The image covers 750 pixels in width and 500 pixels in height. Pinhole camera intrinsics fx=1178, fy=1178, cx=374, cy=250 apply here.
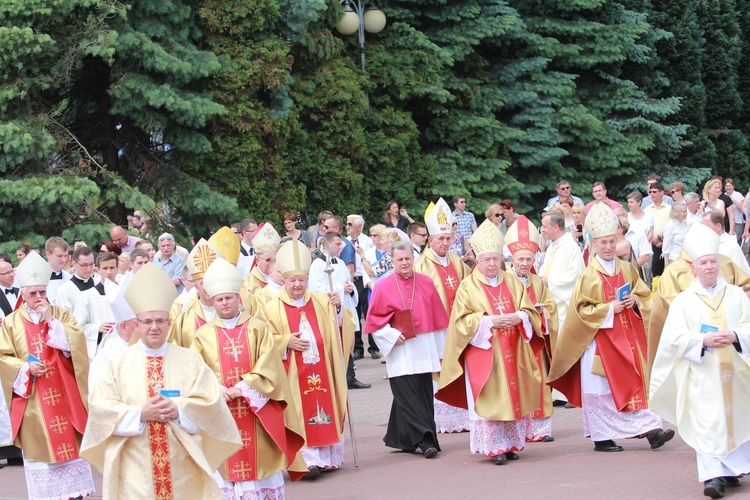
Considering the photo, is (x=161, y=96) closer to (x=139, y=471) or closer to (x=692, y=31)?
(x=139, y=471)

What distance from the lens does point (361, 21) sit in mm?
22656

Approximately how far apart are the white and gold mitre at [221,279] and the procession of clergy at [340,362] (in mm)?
10

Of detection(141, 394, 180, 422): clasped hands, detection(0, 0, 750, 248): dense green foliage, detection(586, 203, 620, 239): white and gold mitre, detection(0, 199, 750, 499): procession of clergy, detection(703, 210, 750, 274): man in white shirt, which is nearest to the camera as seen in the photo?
detection(141, 394, 180, 422): clasped hands

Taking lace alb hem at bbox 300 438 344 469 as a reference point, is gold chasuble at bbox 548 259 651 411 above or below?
above

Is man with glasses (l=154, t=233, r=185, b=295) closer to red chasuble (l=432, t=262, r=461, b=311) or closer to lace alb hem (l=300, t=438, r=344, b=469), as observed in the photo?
red chasuble (l=432, t=262, r=461, b=311)

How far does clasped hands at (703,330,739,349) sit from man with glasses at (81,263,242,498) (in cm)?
356

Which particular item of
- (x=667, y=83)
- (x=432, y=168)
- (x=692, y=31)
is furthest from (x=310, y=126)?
(x=692, y=31)

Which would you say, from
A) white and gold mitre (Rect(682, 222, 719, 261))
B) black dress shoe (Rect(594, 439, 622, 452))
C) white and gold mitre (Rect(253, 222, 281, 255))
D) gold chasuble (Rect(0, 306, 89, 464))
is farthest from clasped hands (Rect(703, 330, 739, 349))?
gold chasuble (Rect(0, 306, 89, 464))

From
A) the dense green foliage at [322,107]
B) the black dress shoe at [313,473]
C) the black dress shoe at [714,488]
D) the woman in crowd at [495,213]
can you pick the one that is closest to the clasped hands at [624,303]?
the black dress shoe at [714,488]

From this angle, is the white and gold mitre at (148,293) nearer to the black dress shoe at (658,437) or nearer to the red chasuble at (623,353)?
the red chasuble at (623,353)

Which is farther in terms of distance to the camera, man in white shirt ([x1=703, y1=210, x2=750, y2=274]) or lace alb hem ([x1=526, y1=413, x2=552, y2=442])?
lace alb hem ([x1=526, y1=413, x2=552, y2=442])

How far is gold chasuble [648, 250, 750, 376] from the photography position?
9.72 m

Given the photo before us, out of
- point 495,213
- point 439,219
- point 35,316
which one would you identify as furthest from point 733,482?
point 495,213

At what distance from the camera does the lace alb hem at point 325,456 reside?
10438mm
